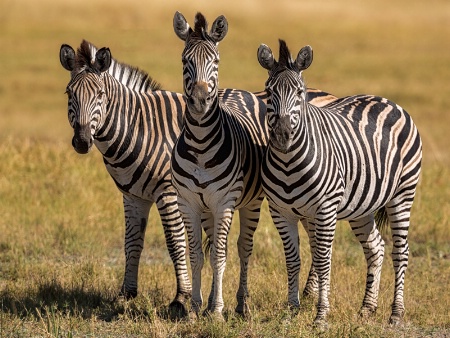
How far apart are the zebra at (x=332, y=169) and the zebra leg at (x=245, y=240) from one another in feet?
1.77

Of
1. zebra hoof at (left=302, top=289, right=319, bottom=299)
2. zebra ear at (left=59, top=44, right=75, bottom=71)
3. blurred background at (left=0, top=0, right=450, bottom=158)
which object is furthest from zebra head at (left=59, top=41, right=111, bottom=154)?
blurred background at (left=0, top=0, right=450, bottom=158)

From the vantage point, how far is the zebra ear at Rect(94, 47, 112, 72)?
300 inches

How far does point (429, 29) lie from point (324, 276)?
138ft

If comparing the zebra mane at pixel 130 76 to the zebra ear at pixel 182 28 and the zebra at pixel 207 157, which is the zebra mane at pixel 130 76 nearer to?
the zebra ear at pixel 182 28

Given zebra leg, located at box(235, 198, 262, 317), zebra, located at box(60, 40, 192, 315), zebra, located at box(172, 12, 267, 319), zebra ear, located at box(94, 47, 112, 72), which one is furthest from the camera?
zebra leg, located at box(235, 198, 262, 317)

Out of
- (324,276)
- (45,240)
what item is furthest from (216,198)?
(45,240)

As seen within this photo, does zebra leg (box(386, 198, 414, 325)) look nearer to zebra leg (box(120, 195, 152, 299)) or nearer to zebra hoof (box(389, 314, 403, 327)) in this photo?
zebra hoof (box(389, 314, 403, 327))

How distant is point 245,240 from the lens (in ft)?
26.6

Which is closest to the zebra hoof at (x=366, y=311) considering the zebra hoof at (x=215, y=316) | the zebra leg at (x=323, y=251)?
the zebra leg at (x=323, y=251)

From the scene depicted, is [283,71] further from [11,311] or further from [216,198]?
[11,311]

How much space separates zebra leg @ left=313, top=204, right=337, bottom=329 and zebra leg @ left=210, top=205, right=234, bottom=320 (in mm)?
752

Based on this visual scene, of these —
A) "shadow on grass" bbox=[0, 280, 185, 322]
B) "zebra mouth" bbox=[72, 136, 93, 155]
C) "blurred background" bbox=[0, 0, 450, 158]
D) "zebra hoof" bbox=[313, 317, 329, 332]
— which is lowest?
"shadow on grass" bbox=[0, 280, 185, 322]

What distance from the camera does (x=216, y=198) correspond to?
23.3 ft

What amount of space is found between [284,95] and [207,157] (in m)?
0.87
